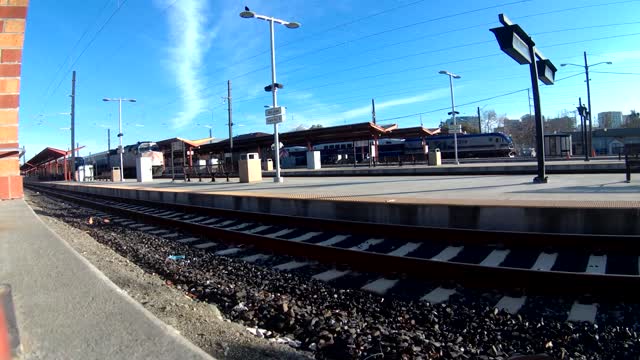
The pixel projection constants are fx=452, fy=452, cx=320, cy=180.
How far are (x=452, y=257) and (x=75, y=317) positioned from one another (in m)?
5.73

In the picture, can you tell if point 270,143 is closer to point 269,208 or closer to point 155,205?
point 155,205

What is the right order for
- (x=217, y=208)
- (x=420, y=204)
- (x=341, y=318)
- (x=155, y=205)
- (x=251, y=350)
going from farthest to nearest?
(x=155, y=205) → (x=217, y=208) → (x=420, y=204) → (x=341, y=318) → (x=251, y=350)

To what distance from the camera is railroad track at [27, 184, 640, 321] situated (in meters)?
5.71

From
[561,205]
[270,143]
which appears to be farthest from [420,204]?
[270,143]

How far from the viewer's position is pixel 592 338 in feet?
14.3

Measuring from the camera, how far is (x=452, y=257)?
762cm

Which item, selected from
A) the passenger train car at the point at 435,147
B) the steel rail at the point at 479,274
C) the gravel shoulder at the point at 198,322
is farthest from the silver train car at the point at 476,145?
the gravel shoulder at the point at 198,322

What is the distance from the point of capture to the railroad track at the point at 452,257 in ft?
18.7

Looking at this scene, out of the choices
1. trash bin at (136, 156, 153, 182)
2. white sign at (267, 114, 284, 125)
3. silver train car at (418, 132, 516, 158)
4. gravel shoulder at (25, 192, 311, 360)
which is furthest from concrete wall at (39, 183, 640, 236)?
silver train car at (418, 132, 516, 158)

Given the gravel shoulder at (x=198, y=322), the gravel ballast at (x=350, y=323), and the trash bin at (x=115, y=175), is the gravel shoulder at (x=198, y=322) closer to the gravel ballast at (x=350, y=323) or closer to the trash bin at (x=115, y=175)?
the gravel ballast at (x=350, y=323)

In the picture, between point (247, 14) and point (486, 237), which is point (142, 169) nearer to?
point (247, 14)

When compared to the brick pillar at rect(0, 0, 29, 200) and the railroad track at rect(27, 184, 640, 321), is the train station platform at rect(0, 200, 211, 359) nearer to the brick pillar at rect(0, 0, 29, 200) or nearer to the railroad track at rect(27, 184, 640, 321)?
the brick pillar at rect(0, 0, 29, 200)

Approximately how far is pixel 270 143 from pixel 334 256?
42.0m

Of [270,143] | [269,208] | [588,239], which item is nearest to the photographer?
[588,239]
